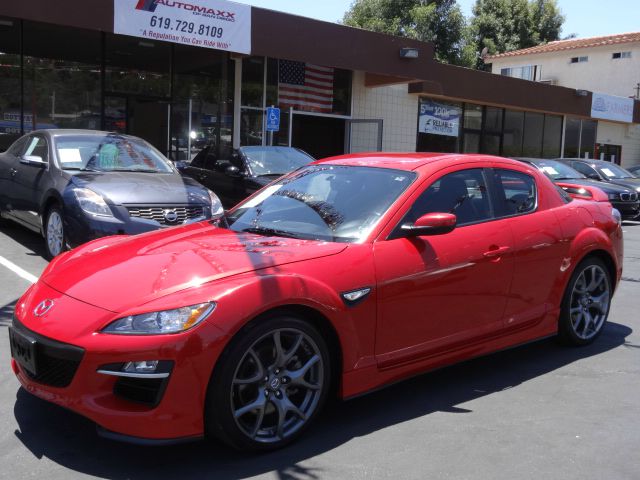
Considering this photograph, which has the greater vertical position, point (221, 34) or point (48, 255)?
point (221, 34)

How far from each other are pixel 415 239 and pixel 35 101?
1267 centimetres

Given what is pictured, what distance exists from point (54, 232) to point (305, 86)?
11.4m

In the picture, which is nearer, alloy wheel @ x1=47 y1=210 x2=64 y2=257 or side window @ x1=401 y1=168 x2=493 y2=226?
side window @ x1=401 y1=168 x2=493 y2=226

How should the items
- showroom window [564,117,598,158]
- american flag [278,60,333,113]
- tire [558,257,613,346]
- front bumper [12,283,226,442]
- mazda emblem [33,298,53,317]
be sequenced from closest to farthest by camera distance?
front bumper [12,283,226,442] → mazda emblem [33,298,53,317] → tire [558,257,613,346] → american flag [278,60,333,113] → showroom window [564,117,598,158]

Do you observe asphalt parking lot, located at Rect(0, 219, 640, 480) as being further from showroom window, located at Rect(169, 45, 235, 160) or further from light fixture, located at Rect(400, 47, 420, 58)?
light fixture, located at Rect(400, 47, 420, 58)

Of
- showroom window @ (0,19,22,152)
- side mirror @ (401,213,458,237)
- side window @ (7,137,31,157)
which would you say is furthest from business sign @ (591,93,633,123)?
Answer: side mirror @ (401,213,458,237)

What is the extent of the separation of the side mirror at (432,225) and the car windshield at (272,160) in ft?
21.5

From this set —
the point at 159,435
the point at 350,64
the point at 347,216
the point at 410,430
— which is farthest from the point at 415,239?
the point at 350,64

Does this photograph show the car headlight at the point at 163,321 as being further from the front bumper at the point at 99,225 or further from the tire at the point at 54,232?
the tire at the point at 54,232

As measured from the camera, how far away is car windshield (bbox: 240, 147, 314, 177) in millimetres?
10402

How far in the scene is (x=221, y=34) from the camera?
1346cm

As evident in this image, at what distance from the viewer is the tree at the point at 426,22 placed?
37.5 meters

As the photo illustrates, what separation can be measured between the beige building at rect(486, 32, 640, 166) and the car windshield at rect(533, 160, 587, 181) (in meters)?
14.1

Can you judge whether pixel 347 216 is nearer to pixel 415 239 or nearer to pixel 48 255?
pixel 415 239
